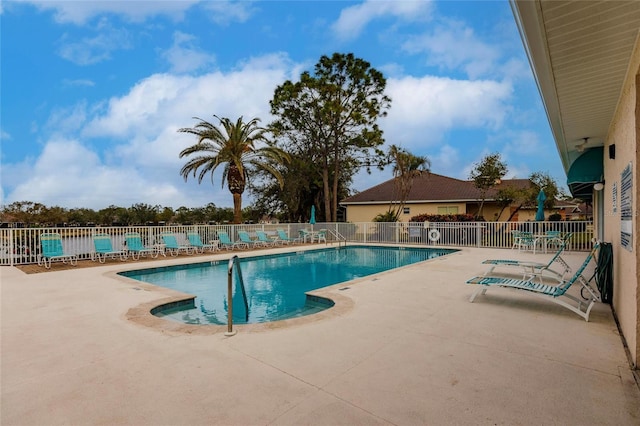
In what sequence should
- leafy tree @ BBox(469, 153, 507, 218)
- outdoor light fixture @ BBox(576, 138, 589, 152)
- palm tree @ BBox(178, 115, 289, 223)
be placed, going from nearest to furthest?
1. outdoor light fixture @ BBox(576, 138, 589, 152)
2. palm tree @ BBox(178, 115, 289, 223)
3. leafy tree @ BBox(469, 153, 507, 218)

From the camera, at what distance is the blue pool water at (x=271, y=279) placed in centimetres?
705

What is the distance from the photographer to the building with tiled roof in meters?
26.9

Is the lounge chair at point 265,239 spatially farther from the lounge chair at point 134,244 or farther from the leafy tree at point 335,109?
the leafy tree at point 335,109

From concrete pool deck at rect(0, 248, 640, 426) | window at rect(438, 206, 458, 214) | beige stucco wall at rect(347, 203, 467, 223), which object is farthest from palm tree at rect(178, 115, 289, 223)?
concrete pool deck at rect(0, 248, 640, 426)

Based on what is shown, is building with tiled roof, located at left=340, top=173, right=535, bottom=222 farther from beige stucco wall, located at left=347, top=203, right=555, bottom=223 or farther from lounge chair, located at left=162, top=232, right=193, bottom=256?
lounge chair, located at left=162, top=232, right=193, bottom=256

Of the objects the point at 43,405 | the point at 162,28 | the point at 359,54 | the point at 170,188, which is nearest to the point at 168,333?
the point at 43,405

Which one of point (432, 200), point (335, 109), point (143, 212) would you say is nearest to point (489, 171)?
point (432, 200)

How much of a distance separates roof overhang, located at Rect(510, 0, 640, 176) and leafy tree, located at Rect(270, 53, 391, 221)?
75.7 ft

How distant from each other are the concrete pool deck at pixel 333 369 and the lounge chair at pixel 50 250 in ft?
21.2

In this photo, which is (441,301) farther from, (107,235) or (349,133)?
(349,133)

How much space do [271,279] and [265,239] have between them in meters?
8.59

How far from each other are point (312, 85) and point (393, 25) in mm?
14075

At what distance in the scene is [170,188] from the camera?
25266 millimetres

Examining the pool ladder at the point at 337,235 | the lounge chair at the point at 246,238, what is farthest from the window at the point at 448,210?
the lounge chair at the point at 246,238
